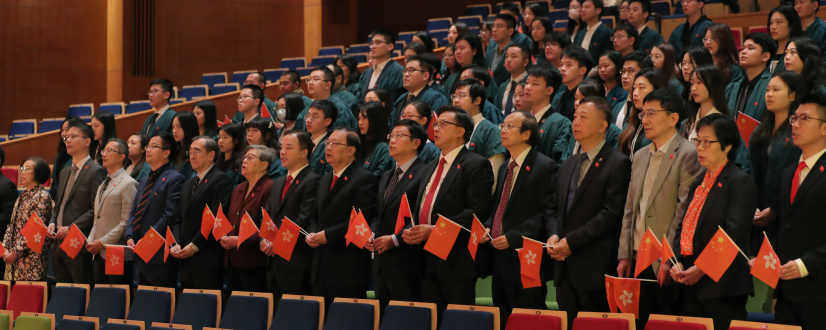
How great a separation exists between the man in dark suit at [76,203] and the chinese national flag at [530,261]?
2.33m

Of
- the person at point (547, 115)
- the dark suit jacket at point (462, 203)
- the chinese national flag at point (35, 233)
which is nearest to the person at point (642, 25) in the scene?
the person at point (547, 115)

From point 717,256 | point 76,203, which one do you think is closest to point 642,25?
point 717,256

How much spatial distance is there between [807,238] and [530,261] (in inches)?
31.4

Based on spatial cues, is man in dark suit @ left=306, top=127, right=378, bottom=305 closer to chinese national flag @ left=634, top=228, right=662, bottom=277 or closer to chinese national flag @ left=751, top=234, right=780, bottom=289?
chinese national flag @ left=634, top=228, right=662, bottom=277

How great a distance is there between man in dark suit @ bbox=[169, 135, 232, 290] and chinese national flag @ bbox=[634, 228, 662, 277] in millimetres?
1893

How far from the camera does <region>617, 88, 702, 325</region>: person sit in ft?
7.81

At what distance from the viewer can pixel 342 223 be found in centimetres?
310

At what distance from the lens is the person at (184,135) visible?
4090 mm

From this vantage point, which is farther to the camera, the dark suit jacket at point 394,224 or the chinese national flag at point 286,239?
the chinese national flag at point 286,239

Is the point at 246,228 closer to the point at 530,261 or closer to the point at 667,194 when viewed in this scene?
the point at 530,261

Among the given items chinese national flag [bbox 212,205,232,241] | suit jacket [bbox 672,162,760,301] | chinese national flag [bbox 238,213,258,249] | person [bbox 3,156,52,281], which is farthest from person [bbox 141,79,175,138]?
suit jacket [bbox 672,162,760,301]

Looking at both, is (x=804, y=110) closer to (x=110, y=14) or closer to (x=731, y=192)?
(x=731, y=192)

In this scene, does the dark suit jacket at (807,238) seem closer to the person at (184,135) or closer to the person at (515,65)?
the person at (515,65)

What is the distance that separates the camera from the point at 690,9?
172 inches
